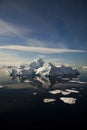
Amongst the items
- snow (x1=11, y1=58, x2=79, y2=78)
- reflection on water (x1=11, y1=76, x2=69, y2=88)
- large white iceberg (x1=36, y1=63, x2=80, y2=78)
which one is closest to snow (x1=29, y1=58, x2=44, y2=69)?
snow (x1=11, y1=58, x2=79, y2=78)

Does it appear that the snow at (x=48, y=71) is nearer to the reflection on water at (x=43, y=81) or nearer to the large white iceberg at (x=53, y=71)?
the large white iceberg at (x=53, y=71)

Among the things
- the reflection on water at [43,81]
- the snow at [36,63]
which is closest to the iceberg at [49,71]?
the reflection on water at [43,81]

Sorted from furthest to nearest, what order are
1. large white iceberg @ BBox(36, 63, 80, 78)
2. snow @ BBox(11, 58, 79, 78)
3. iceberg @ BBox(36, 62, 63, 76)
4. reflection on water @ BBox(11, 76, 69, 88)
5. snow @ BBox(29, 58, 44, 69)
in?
snow @ BBox(29, 58, 44, 69)
snow @ BBox(11, 58, 79, 78)
large white iceberg @ BBox(36, 63, 80, 78)
iceberg @ BBox(36, 62, 63, 76)
reflection on water @ BBox(11, 76, 69, 88)

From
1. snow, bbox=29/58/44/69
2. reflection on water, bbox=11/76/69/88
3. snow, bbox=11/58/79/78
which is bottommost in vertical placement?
reflection on water, bbox=11/76/69/88

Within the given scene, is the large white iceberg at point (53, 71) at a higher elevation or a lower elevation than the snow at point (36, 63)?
lower

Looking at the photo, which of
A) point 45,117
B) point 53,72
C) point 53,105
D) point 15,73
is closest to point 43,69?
point 53,72

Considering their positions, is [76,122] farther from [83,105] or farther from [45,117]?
[83,105]

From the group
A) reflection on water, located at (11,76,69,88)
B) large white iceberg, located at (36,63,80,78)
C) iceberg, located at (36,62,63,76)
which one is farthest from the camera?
large white iceberg, located at (36,63,80,78)

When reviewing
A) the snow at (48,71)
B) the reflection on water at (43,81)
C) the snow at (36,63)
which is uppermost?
the snow at (36,63)

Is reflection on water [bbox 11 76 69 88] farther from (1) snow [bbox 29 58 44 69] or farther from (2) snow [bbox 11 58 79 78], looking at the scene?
(1) snow [bbox 29 58 44 69]

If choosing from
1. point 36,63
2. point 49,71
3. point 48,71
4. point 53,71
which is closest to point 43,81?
point 49,71

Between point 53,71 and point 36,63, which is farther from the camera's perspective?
point 36,63

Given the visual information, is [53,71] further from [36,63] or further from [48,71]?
[36,63]
